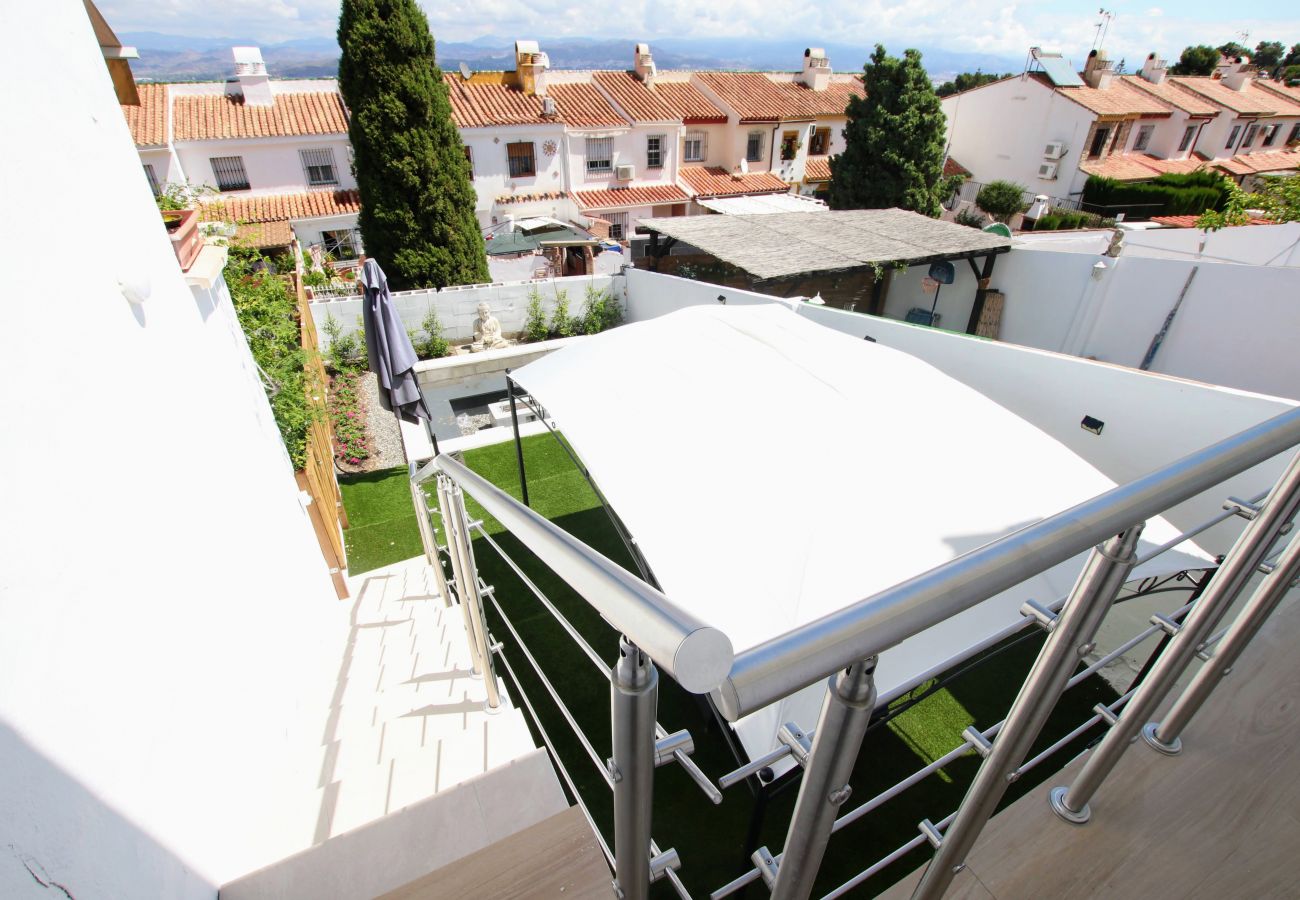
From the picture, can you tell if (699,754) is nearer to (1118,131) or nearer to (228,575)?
(228,575)

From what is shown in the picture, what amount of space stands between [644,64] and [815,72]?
897 centimetres

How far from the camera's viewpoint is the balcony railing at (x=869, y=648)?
23.8 inches

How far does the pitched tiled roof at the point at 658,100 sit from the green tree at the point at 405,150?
1203 centimetres

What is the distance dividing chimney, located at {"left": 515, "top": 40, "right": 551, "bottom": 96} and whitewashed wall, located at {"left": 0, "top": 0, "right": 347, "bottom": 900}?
23.2 m

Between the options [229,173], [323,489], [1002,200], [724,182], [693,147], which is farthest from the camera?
[693,147]

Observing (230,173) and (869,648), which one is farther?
(230,173)

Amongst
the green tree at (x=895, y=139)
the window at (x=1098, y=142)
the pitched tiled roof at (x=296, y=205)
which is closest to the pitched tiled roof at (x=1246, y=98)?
the window at (x=1098, y=142)

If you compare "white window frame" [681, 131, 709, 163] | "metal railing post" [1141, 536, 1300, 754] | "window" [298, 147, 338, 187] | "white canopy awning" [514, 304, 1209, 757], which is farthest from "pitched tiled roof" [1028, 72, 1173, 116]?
"metal railing post" [1141, 536, 1300, 754]

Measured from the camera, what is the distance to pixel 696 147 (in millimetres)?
26562

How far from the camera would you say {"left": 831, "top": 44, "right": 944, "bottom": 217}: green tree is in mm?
19938

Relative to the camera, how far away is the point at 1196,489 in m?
0.92

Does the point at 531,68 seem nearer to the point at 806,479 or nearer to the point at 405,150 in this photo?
the point at 405,150

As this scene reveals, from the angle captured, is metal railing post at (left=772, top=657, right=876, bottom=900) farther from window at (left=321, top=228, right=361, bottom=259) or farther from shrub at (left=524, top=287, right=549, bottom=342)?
window at (left=321, top=228, right=361, bottom=259)

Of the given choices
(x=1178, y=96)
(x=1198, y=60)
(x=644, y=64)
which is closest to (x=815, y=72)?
(x=644, y=64)
